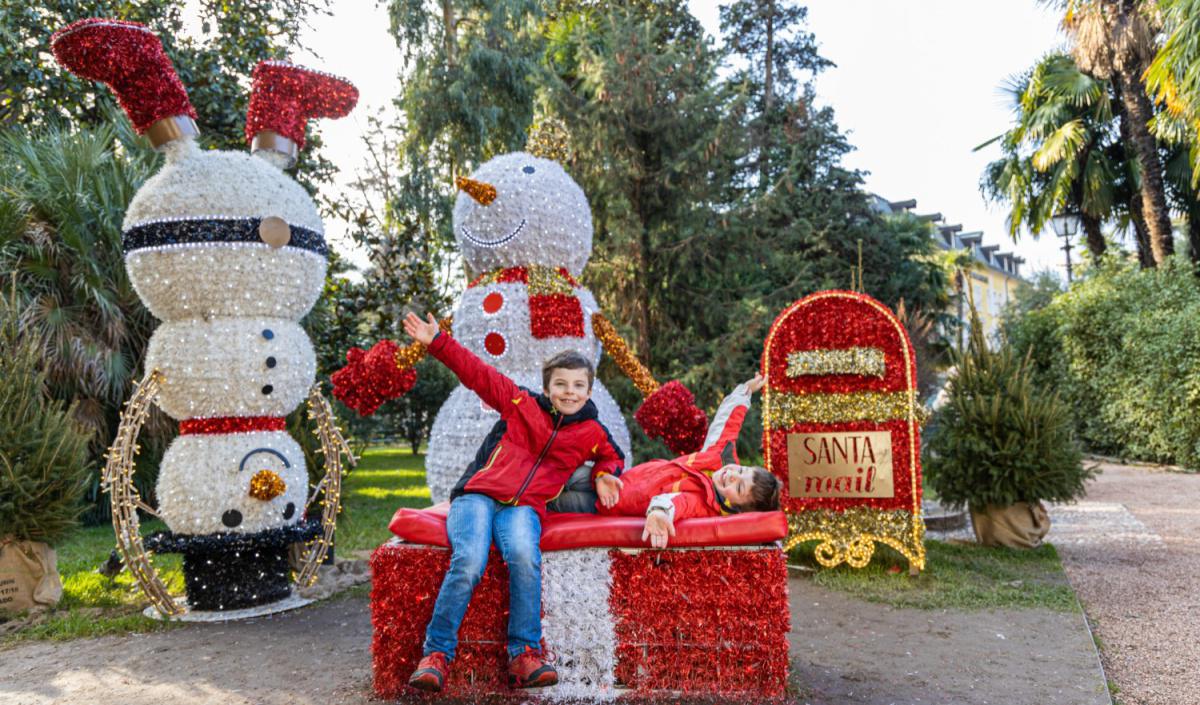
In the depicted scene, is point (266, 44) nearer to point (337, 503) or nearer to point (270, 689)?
point (337, 503)

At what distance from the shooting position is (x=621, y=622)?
3.38 m

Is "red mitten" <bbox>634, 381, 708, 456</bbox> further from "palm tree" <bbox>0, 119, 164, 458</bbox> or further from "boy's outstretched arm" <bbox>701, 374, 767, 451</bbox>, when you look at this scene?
"palm tree" <bbox>0, 119, 164, 458</bbox>

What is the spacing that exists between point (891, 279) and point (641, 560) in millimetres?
18859

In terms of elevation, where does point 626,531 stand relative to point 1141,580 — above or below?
above

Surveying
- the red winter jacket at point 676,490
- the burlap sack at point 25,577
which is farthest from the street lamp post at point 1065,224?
the burlap sack at point 25,577

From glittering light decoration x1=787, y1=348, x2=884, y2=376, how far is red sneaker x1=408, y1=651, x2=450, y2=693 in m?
3.40

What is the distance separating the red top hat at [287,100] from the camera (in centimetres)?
536

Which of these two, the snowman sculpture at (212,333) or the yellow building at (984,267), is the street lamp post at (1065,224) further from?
the yellow building at (984,267)

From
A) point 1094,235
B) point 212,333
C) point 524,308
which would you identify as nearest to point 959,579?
point 524,308

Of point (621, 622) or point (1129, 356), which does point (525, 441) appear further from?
point (1129, 356)

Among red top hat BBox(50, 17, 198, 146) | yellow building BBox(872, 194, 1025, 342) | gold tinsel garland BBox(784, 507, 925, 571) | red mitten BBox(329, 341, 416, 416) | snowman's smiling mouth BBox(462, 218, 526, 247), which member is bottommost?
gold tinsel garland BBox(784, 507, 925, 571)

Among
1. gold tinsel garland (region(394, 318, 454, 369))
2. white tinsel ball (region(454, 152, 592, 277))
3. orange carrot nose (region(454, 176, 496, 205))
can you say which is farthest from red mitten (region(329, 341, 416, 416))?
orange carrot nose (region(454, 176, 496, 205))

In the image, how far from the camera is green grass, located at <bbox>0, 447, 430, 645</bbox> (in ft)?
15.9

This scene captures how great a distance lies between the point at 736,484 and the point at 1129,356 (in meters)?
13.3
